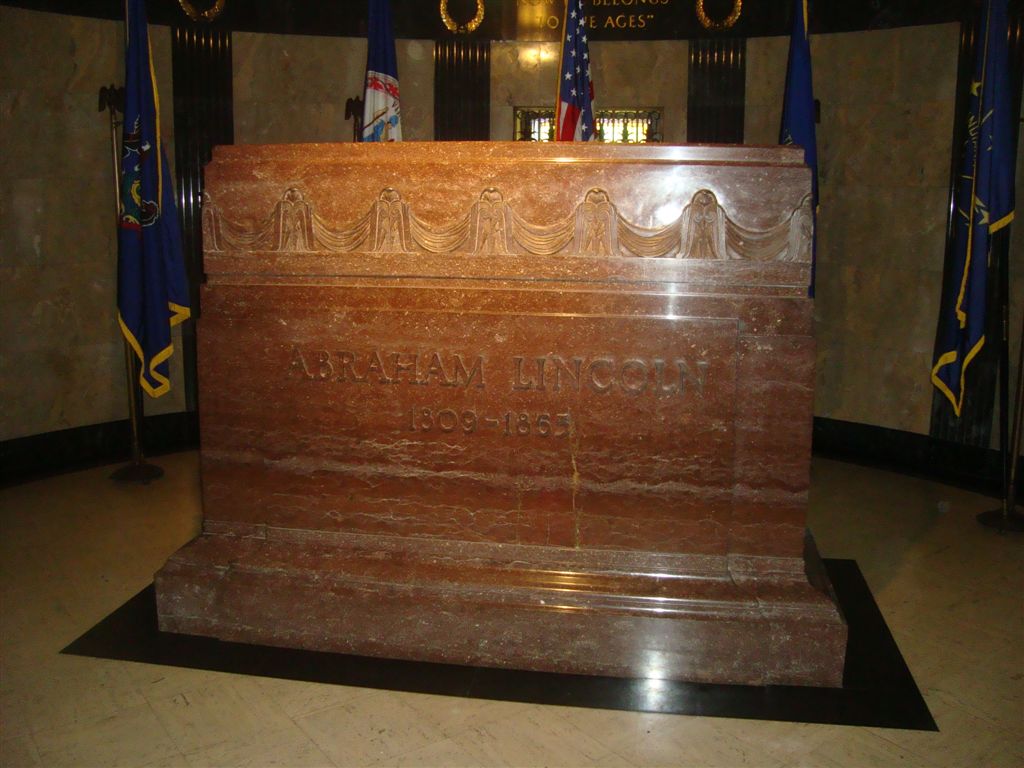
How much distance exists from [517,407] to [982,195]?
320 centimetres

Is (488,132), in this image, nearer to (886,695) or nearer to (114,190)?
(114,190)

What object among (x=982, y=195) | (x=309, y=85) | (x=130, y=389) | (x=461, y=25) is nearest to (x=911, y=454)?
(x=982, y=195)

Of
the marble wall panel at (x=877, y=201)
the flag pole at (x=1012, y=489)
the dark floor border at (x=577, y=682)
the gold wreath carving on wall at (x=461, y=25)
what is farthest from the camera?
the gold wreath carving on wall at (x=461, y=25)

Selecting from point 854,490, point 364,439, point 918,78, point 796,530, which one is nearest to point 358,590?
point 364,439

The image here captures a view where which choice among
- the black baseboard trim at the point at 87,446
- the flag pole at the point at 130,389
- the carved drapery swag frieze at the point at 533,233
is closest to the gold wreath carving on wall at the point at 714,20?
the carved drapery swag frieze at the point at 533,233

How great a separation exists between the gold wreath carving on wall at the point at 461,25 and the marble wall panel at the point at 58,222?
2.12m

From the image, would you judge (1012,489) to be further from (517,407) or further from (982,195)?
(517,407)

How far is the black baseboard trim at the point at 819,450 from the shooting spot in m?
5.89

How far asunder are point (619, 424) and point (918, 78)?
442 centimetres

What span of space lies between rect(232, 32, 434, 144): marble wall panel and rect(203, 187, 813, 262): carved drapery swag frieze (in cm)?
369

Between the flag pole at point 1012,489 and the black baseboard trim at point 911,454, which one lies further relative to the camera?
the black baseboard trim at point 911,454

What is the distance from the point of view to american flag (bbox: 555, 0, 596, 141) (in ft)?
19.0

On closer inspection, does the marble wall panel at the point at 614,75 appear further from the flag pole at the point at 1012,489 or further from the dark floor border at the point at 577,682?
the dark floor border at the point at 577,682

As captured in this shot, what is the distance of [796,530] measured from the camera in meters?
3.30
